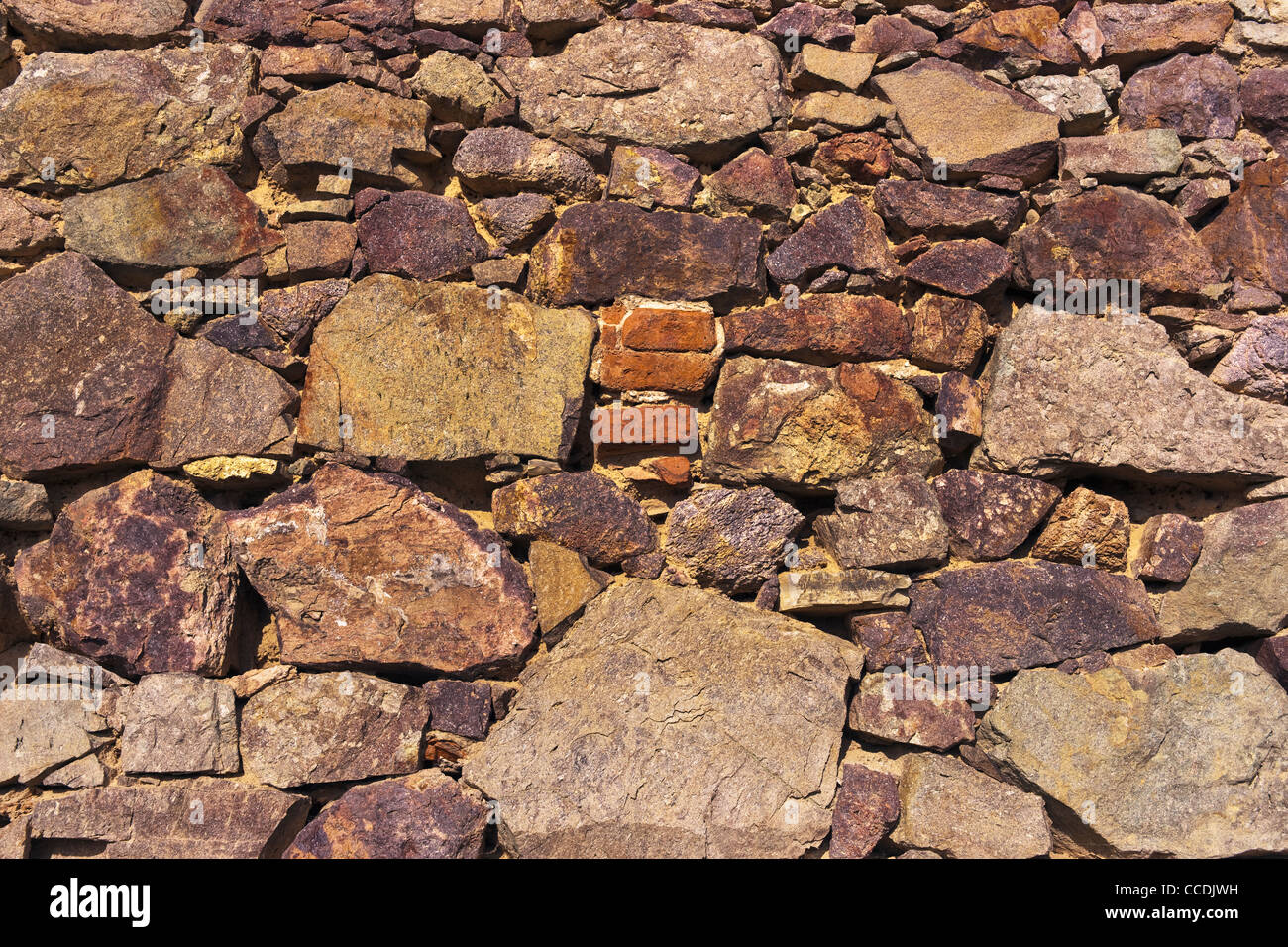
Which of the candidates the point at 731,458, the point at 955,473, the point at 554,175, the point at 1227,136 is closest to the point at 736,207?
the point at 554,175

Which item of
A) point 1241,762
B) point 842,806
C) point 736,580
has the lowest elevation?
point 842,806

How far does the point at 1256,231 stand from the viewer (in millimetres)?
3137

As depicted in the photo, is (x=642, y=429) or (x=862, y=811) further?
(x=642, y=429)

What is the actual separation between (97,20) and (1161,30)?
374cm

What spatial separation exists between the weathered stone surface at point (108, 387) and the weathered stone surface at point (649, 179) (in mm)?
1300

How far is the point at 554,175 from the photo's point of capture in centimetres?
304

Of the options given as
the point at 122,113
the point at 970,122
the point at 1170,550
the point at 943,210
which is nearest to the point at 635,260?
the point at 943,210

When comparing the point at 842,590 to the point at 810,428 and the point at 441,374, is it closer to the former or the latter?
the point at 810,428

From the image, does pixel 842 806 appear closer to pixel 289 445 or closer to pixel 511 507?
pixel 511 507

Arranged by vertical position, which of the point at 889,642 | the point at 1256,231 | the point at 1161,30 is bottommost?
the point at 889,642

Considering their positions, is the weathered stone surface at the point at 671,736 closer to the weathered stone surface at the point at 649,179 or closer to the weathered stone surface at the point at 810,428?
the weathered stone surface at the point at 810,428

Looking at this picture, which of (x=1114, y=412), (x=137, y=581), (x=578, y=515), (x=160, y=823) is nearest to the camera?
(x=160, y=823)

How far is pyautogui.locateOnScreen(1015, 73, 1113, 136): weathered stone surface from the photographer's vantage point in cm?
320

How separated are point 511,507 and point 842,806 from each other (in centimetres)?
137
